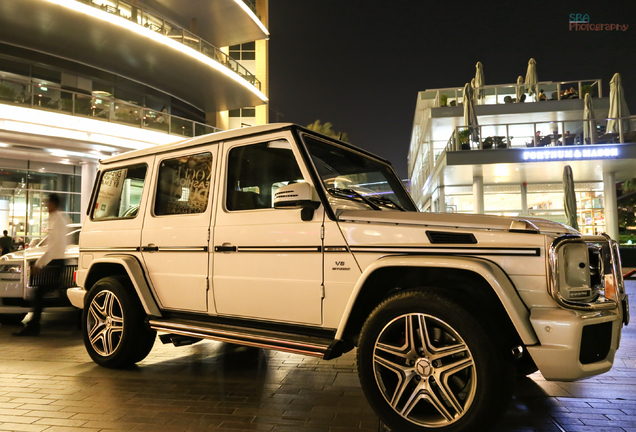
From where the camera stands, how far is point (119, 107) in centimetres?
1877

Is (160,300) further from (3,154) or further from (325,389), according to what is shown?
(3,154)

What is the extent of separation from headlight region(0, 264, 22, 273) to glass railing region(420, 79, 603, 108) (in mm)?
22988

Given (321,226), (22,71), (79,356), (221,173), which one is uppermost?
(22,71)

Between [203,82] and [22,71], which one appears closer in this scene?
[22,71]

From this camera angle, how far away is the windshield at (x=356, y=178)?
382 cm

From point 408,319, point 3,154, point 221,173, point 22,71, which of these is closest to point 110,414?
point 221,173

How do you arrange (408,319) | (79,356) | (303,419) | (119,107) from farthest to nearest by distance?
(119,107), (79,356), (303,419), (408,319)

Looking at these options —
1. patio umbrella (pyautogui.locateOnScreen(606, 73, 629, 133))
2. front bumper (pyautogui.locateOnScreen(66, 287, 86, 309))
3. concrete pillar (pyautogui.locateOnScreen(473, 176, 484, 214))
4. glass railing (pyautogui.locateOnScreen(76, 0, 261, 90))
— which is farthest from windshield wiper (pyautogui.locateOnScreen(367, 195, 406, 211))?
glass railing (pyautogui.locateOnScreen(76, 0, 261, 90))

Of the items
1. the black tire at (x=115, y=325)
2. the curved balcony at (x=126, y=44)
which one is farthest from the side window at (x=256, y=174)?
the curved balcony at (x=126, y=44)

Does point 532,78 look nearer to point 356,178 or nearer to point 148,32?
point 148,32

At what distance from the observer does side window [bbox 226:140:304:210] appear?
394 cm

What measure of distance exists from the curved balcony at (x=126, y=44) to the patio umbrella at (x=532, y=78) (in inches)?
659

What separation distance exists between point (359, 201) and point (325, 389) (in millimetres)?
1812

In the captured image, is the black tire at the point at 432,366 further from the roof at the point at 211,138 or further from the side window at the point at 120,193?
the side window at the point at 120,193
